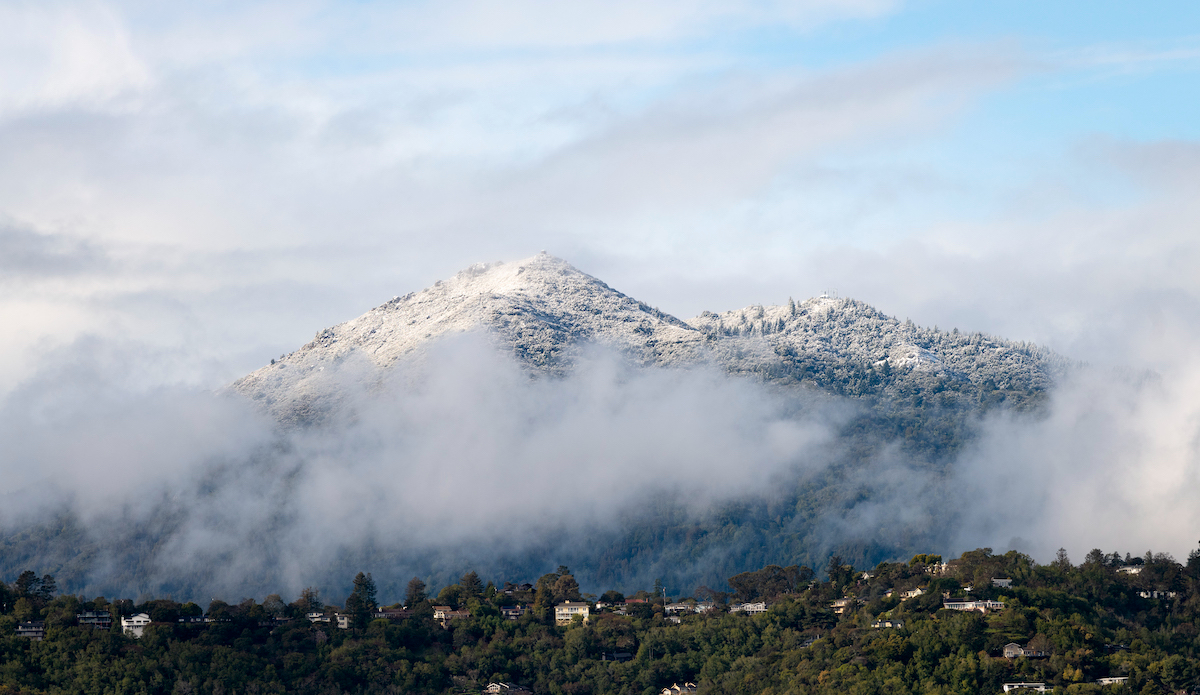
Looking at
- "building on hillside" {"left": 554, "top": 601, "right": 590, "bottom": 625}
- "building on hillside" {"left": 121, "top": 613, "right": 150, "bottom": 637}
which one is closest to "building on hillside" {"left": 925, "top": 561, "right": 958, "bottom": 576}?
"building on hillside" {"left": 554, "top": 601, "right": 590, "bottom": 625}

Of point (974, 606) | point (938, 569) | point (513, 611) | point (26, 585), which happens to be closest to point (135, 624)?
point (26, 585)

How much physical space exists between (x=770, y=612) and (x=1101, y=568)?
3668 centimetres

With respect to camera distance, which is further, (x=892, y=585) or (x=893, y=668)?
(x=892, y=585)

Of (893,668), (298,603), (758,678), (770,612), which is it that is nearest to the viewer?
(893,668)

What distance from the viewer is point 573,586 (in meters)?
196

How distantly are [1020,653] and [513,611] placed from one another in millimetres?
67914

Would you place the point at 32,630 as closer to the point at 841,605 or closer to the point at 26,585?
the point at 26,585

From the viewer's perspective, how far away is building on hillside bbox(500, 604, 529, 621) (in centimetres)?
18338

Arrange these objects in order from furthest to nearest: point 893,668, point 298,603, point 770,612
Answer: point 298,603
point 770,612
point 893,668

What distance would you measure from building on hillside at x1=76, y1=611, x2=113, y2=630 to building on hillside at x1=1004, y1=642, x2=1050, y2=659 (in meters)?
90.8

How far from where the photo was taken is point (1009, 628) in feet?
472

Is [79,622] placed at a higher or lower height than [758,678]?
higher

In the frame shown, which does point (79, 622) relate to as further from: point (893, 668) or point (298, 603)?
point (893, 668)

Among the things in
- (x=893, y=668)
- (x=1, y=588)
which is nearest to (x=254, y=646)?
(x=1, y=588)
